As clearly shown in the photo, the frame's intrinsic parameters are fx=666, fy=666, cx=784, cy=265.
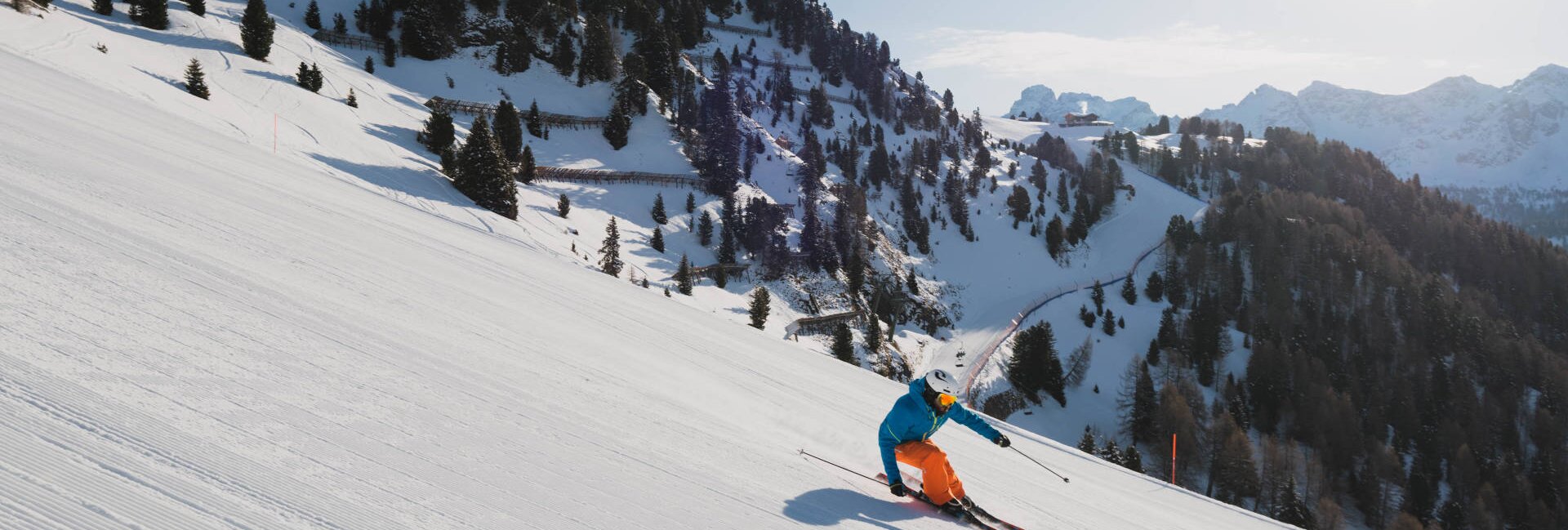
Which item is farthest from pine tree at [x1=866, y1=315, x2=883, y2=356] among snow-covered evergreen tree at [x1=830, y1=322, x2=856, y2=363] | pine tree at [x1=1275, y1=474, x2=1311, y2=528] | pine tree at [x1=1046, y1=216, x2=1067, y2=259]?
pine tree at [x1=1046, y1=216, x2=1067, y2=259]

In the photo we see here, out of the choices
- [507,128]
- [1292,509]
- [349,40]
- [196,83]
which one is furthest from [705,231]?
[1292,509]

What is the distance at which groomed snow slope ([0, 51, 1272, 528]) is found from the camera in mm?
4016

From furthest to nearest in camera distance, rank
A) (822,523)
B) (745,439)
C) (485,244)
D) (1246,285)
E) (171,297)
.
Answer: (1246,285) → (485,244) → (745,439) → (171,297) → (822,523)

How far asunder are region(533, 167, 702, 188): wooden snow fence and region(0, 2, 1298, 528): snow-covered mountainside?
27.6m

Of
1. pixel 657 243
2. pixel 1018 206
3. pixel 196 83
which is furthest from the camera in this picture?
pixel 1018 206

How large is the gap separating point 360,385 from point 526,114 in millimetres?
48251

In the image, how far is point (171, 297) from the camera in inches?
260

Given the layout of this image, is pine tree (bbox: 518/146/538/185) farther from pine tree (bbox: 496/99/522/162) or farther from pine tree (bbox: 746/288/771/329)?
pine tree (bbox: 746/288/771/329)

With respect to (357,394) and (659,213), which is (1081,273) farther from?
(357,394)

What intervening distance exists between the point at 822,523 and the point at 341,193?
15.5m

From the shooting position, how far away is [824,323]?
45.0m

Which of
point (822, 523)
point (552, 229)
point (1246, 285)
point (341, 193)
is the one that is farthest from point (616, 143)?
point (1246, 285)

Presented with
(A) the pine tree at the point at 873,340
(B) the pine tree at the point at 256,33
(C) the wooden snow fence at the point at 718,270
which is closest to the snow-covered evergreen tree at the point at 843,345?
(A) the pine tree at the point at 873,340

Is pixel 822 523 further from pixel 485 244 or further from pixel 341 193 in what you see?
pixel 341 193
